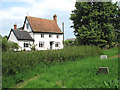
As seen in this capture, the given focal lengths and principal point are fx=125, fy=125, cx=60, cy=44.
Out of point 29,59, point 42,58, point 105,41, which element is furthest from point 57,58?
point 105,41

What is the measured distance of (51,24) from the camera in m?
37.9

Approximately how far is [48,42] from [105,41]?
17.3 m

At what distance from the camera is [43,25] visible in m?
35.6

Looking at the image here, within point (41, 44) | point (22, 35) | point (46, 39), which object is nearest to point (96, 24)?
point (46, 39)

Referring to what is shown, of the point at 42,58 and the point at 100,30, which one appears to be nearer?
the point at 42,58

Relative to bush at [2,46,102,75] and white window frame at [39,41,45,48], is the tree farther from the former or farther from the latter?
white window frame at [39,41,45,48]

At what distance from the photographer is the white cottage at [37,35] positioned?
31.4 meters

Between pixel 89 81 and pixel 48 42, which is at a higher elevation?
pixel 48 42

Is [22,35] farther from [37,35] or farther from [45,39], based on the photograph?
[45,39]

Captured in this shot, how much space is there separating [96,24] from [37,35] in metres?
16.4

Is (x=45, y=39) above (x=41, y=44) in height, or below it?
above

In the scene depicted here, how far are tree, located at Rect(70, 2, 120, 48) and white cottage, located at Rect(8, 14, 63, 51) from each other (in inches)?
473

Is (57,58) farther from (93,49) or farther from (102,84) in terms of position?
(93,49)

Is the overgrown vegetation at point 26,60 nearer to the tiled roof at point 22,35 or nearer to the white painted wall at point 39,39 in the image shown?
the white painted wall at point 39,39
